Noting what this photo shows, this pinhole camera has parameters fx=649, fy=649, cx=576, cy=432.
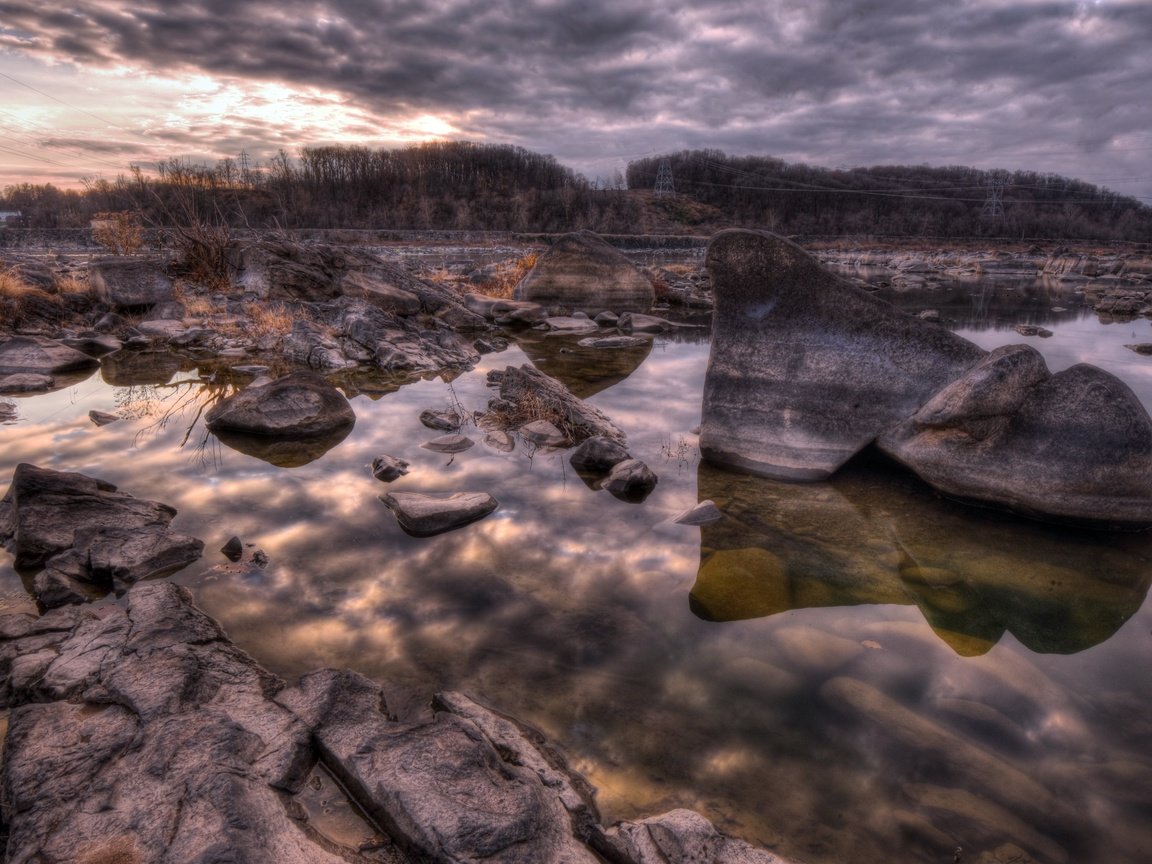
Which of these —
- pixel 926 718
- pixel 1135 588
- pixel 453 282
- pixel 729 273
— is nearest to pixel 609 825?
pixel 926 718

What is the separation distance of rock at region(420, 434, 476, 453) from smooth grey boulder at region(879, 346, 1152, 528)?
13.6ft

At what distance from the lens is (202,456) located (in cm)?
598

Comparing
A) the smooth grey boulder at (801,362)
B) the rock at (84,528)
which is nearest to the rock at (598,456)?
the smooth grey boulder at (801,362)

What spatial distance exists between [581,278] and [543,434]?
33.1 feet

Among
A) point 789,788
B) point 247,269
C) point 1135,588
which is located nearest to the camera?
point 789,788

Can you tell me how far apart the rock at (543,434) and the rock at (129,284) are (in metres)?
10.3

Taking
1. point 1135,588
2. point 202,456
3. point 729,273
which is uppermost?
point 729,273

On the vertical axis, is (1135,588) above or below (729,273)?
below

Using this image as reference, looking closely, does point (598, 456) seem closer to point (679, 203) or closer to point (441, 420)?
point (441, 420)

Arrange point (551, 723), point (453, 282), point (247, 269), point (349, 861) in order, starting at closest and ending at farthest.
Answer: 1. point (349, 861)
2. point (551, 723)
3. point (247, 269)
4. point (453, 282)

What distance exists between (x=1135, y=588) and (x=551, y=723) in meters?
3.86

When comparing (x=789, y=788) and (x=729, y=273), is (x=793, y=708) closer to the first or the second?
(x=789, y=788)

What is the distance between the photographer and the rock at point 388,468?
5613mm

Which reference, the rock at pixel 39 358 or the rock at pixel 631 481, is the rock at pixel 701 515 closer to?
the rock at pixel 631 481
